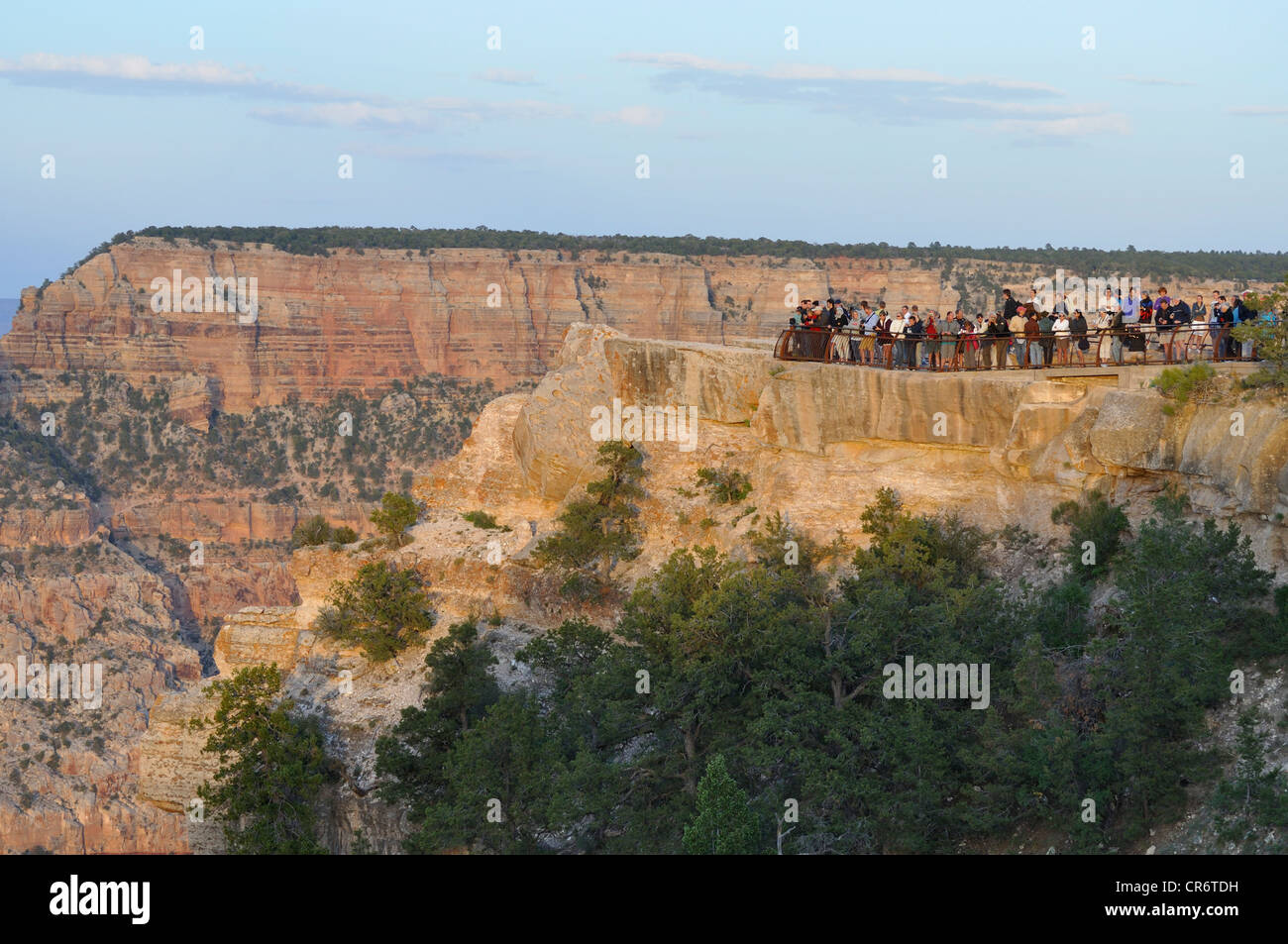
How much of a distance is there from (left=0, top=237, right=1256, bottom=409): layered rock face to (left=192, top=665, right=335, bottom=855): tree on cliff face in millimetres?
60509

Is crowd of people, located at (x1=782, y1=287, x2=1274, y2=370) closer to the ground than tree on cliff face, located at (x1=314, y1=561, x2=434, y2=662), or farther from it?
farther from it

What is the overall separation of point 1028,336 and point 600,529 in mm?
9057

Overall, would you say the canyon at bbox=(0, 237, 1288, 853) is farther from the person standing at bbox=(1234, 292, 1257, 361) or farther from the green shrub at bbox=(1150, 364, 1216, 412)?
the person standing at bbox=(1234, 292, 1257, 361)

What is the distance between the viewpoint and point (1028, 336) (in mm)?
22391

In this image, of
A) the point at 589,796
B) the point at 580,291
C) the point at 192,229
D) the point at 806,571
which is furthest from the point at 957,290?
the point at 589,796

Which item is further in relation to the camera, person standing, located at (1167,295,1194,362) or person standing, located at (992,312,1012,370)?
person standing, located at (992,312,1012,370)

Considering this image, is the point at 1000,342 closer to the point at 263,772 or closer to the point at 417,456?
the point at 263,772

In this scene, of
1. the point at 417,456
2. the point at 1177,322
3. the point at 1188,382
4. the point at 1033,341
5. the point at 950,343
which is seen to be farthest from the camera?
the point at 417,456

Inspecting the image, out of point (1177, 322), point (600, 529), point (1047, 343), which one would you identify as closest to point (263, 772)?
point (600, 529)

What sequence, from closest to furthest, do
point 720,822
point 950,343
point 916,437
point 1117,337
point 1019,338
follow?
point 720,822, point 1117,337, point 1019,338, point 916,437, point 950,343

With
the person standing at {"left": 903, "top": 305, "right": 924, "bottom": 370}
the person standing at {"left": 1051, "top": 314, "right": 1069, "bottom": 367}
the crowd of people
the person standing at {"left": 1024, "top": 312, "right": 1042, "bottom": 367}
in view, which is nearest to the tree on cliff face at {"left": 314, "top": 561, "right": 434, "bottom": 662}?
the crowd of people

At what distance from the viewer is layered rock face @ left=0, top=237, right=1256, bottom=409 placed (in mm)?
82750

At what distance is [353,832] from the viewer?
23.9m

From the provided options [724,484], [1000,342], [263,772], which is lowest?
[263,772]
